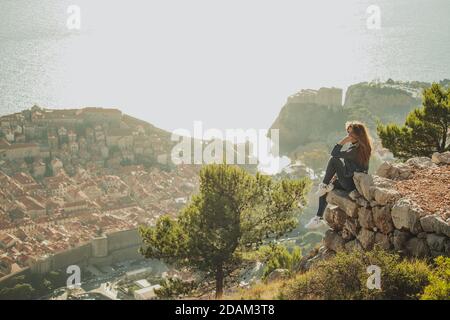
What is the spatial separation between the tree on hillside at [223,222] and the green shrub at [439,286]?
3.59 metres

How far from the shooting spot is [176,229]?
7.71 metres

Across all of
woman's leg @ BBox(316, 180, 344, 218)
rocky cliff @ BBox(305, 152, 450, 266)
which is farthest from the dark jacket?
woman's leg @ BBox(316, 180, 344, 218)

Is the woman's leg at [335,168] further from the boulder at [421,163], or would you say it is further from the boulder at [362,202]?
the boulder at [421,163]

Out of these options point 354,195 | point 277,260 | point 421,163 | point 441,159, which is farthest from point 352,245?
point 277,260

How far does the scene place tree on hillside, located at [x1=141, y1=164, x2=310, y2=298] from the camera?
7.53 meters

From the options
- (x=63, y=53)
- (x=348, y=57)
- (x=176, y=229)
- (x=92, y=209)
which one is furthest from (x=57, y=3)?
(x=176, y=229)

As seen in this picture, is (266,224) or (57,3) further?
(57,3)

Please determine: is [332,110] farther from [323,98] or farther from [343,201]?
[343,201]

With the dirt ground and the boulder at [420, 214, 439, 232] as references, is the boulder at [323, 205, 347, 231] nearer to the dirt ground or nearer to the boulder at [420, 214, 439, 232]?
the dirt ground

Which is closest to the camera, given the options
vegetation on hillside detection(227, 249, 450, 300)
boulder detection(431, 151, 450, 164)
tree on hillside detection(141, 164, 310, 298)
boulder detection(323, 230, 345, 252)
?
vegetation on hillside detection(227, 249, 450, 300)

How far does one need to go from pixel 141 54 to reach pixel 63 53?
1665 centimetres

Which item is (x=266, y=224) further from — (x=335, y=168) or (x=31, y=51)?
(x=31, y=51)

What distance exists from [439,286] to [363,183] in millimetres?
2100

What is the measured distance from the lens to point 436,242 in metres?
5.29
